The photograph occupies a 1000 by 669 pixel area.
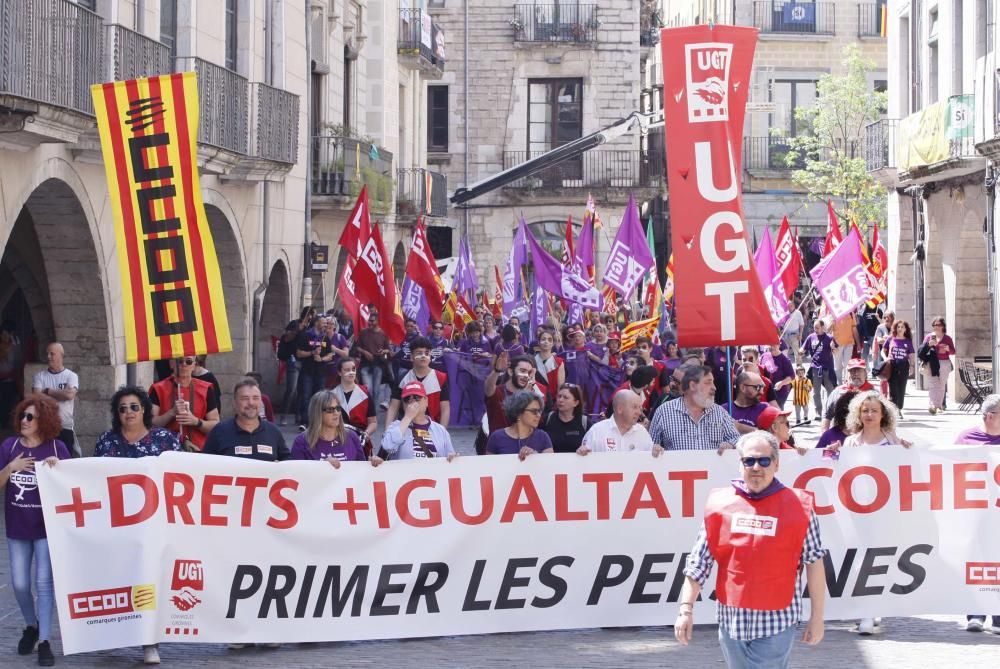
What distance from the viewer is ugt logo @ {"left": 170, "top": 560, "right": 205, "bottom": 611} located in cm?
937

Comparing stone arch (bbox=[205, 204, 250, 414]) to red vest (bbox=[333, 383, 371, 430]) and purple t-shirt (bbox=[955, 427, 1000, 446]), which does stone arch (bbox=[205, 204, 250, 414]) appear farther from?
purple t-shirt (bbox=[955, 427, 1000, 446])

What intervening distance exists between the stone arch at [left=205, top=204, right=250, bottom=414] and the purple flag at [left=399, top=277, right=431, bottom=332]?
3.31 meters

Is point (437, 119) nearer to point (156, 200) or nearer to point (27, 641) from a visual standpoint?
point (156, 200)

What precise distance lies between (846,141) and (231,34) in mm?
27391

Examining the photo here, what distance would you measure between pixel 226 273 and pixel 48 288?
5326 mm

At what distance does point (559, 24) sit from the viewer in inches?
1939

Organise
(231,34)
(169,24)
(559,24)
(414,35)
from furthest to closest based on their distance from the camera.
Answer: (559,24), (414,35), (231,34), (169,24)

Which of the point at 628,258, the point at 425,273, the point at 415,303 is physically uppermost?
the point at 628,258

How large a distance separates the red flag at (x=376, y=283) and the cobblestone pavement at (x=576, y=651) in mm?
12079

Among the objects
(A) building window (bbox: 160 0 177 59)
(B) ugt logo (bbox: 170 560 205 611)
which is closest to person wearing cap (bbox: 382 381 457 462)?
(B) ugt logo (bbox: 170 560 205 611)

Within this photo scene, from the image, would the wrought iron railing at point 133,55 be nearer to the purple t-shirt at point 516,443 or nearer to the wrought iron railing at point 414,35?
the purple t-shirt at point 516,443

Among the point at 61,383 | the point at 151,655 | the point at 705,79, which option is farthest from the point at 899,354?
the point at 151,655

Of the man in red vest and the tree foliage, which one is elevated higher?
the tree foliage

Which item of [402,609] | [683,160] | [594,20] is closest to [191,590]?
[402,609]
